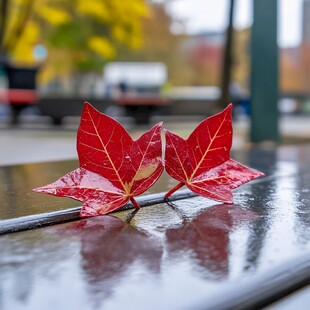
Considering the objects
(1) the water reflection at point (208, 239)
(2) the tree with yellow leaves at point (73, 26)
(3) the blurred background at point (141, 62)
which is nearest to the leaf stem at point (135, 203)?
(1) the water reflection at point (208, 239)

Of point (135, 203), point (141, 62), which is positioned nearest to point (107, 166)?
point (135, 203)

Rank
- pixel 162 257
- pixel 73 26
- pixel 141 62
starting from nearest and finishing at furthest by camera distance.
A: 1. pixel 162 257
2. pixel 73 26
3. pixel 141 62

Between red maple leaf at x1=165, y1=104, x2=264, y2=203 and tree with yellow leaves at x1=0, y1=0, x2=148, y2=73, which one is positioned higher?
tree with yellow leaves at x1=0, y1=0, x2=148, y2=73

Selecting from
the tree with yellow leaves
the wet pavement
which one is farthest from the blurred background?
the wet pavement

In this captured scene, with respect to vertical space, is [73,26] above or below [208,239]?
above

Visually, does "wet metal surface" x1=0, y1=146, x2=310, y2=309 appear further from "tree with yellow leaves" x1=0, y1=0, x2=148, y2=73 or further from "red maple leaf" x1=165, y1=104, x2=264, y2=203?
"tree with yellow leaves" x1=0, y1=0, x2=148, y2=73

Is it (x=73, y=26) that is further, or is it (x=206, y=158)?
(x=73, y=26)

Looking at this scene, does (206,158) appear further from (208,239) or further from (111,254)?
(111,254)

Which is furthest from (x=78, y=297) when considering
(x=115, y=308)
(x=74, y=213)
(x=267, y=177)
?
(x=267, y=177)
